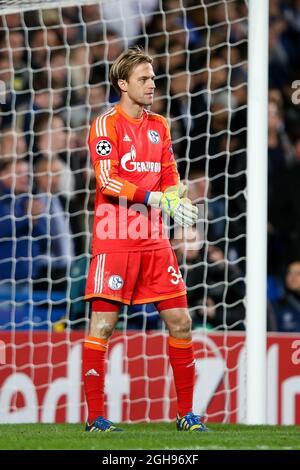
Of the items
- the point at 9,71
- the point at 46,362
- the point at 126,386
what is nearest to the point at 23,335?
the point at 46,362

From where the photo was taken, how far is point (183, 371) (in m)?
4.69

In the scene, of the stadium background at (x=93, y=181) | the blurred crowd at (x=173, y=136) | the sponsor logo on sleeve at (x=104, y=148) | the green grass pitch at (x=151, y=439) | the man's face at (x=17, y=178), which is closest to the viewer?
the green grass pitch at (x=151, y=439)

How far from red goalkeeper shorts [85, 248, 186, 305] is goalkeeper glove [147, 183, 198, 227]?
0.28 metres

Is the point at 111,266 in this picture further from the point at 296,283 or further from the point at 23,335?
the point at 296,283

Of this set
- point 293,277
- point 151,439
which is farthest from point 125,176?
point 293,277

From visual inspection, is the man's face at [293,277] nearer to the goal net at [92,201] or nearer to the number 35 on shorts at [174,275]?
the goal net at [92,201]

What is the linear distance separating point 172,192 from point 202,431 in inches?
38.8

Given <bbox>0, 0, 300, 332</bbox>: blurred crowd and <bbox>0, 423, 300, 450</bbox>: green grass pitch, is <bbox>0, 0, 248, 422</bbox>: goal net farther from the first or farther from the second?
<bbox>0, 423, 300, 450</bbox>: green grass pitch

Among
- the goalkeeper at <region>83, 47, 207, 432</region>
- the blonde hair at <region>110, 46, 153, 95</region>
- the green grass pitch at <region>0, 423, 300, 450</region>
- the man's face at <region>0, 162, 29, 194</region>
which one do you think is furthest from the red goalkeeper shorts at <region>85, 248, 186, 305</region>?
the man's face at <region>0, 162, 29, 194</region>

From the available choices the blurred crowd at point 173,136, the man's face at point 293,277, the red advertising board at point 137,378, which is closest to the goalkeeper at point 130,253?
the red advertising board at point 137,378

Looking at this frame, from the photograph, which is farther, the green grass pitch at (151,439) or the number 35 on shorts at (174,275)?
the number 35 on shorts at (174,275)

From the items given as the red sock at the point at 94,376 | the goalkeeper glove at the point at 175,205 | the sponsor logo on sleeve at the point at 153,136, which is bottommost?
the red sock at the point at 94,376

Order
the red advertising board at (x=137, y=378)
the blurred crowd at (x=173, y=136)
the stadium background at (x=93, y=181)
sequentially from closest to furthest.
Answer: the red advertising board at (x=137, y=378) → the stadium background at (x=93, y=181) → the blurred crowd at (x=173, y=136)

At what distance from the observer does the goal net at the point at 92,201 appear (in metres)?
6.50
